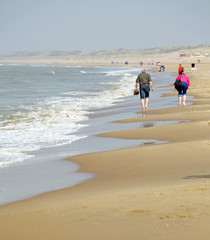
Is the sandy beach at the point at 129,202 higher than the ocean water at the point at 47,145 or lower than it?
higher

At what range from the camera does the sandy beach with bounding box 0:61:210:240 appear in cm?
455

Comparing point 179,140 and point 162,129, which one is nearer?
point 179,140

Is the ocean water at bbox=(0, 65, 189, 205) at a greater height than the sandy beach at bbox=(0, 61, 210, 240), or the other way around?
the sandy beach at bbox=(0, 61, 210, 240)

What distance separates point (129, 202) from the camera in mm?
5574

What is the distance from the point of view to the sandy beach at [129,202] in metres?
4.55

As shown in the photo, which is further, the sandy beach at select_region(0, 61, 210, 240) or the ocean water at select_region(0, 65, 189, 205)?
the ocean water at select_region(0, 65, 189, 205)

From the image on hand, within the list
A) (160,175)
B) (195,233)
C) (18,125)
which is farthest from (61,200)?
(18,125)

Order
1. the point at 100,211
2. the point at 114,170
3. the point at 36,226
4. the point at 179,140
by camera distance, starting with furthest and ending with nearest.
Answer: the point at 179,140, the point at 114,170, the point at 100,211, the point at 36,226

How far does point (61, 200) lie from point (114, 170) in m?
1.95

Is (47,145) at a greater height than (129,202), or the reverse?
(129,202)

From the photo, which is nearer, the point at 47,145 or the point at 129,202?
the point at 129,202

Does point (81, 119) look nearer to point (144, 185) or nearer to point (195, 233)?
point (144, 185)

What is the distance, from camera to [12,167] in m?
8.76

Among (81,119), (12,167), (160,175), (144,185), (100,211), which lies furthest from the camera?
(81,119)
